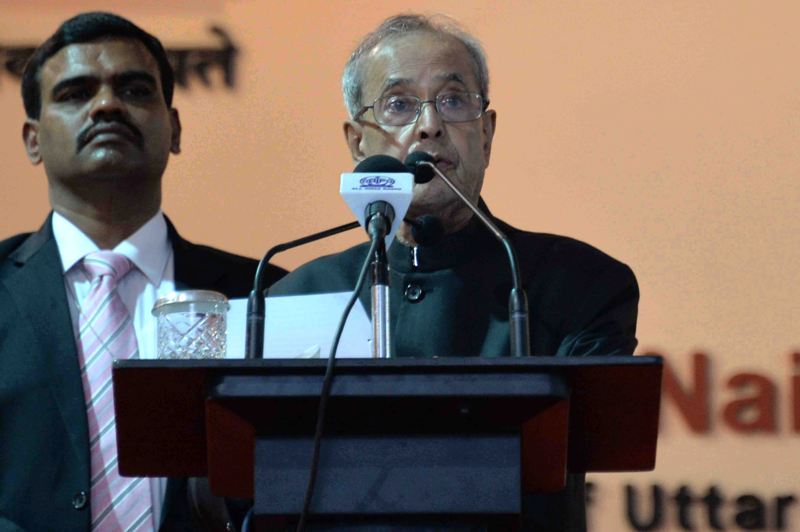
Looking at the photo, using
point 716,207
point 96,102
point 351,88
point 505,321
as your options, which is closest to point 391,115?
point 351,88

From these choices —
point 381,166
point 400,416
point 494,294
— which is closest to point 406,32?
point 494,294

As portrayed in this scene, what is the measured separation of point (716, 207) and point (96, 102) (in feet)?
4.87

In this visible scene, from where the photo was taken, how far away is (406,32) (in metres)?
2.74

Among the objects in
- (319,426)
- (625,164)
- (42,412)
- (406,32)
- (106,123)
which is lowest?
(42,412)

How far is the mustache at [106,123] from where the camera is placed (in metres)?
3.29

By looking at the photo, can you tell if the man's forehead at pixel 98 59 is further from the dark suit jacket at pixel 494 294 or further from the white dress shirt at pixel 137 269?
the dark suit jacket at pixel 494 294

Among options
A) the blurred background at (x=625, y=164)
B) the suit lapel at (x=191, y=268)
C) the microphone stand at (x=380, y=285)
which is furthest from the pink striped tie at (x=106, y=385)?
the microphone stand at (x=380, y=285)

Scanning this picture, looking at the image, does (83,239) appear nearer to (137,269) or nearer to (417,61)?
(137,269)

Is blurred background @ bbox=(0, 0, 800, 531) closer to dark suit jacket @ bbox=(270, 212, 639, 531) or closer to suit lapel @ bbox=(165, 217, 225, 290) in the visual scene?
suit lapel @ bbox=(165, 217, 225, 290)

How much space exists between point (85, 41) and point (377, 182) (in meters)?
1.64

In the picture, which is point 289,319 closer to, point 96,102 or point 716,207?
point 96,102

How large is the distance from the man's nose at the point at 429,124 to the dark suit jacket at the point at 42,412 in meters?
0.89

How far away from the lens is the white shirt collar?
3.25 metres

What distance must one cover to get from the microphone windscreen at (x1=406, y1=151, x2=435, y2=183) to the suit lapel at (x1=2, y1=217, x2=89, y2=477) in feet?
3.17
